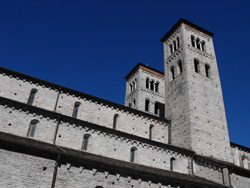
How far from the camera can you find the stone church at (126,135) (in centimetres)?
1220

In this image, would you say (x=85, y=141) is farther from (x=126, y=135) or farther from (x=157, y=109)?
(x=157, y=109)

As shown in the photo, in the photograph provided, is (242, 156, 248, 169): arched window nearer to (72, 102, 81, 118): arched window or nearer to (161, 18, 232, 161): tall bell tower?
(161, 18, 232, 161): tall bell tower

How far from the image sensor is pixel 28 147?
38.9ft

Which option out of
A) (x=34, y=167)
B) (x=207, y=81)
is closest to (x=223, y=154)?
(x=207, y=81)

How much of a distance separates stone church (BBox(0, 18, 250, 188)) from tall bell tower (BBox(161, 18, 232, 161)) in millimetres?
92

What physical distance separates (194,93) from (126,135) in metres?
8.51

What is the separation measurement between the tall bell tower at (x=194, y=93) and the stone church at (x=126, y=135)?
0.30 feet

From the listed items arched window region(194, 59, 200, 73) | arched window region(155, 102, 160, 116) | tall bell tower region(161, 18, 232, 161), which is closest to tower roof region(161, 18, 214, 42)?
tall bell tower region(161, 18, 232, 161)

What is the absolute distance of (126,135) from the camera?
16.9 m

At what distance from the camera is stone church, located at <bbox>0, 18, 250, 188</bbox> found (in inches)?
480

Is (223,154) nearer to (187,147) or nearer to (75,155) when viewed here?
(187,147)

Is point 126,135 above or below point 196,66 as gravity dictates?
below

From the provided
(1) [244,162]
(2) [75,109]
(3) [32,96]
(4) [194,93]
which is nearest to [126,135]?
(2) [75,109]

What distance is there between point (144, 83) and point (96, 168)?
78.7 feet
